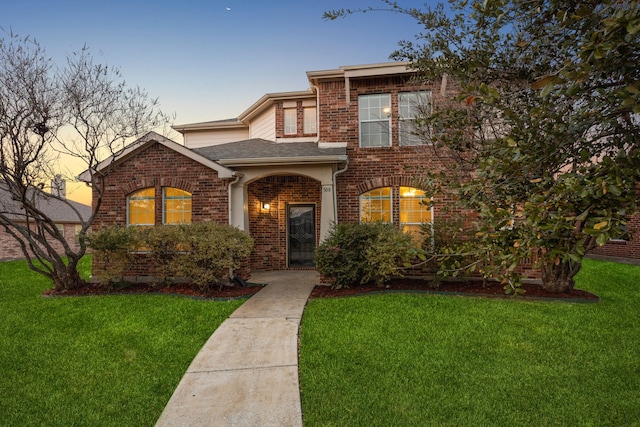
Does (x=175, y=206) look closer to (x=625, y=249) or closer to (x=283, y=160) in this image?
(x=283, y=160)

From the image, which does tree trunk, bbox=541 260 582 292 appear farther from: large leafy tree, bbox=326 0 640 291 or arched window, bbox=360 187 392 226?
large leafy tree, bbox=326 0 640 291

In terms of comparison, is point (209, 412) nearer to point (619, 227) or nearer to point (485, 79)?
point (619, 227)

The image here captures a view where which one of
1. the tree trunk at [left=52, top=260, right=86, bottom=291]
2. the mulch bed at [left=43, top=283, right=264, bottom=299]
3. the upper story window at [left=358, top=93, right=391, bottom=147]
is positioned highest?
the upper story window at [left=358, top=93, right=391, bottom=147]

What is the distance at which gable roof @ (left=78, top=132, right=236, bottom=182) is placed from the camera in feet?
30.6

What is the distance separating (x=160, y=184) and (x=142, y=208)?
938 millimetres

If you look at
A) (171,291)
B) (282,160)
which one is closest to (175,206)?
(171,291)

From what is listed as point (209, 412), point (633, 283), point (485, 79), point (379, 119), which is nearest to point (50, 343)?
point (209, 412)

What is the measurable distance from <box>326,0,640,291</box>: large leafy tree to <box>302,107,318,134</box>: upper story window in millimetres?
8824

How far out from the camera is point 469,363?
4.34 meters

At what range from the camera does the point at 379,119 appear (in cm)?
1013

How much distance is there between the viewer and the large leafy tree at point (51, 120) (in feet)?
24.8

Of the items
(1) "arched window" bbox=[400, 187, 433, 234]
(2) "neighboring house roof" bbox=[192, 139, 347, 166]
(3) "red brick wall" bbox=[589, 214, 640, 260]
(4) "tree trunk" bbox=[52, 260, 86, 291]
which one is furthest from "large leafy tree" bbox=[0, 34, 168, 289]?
(3) "red brick wall" bbox=[589, 214, 640, 260]

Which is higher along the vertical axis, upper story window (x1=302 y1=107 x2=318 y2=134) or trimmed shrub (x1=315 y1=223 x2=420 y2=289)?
upper story window (x1=302 y1=107 x2=318 y2=134)

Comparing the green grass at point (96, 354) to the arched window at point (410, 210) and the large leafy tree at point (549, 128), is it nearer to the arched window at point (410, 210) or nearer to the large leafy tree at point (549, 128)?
the large leafy tree at point (549, 128)
